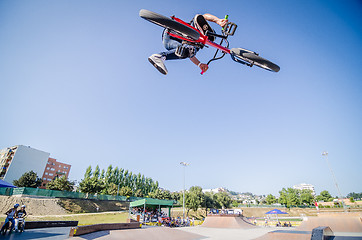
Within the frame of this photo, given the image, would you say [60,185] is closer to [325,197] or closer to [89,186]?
[89,186]

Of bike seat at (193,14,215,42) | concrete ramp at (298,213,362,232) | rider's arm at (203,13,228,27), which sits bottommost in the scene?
concrete ramp at (298,213,362,232)

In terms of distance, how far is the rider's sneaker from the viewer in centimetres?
402

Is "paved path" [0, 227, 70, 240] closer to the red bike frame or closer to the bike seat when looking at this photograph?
the red bike frame

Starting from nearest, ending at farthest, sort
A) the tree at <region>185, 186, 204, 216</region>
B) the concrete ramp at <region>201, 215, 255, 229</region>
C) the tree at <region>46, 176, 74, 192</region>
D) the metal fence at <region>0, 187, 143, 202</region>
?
the concrete ramp at <region>201, 215, 255, 229</region>
the metal fence at <region>0, 187, 143, 202</region>
the tree at <region>46, 176, 74, 192</region>
the tree at <region>185, 186, 204, 216</region>

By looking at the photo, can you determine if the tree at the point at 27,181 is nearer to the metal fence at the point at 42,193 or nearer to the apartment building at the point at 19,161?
the metal fence at the point at 42,193

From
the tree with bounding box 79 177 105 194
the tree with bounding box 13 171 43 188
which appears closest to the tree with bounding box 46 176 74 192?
the tree with bounding box 79 177 105 194

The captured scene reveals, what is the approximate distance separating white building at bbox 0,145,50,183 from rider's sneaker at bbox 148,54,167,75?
7950cm

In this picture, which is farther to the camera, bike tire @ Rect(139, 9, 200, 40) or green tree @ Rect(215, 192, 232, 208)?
green tree @ Rect(215, 192, 232, 208)

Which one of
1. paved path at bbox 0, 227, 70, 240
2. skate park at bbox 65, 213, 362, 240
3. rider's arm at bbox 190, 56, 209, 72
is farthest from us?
skate park at bbox 65, 213, 362, 240

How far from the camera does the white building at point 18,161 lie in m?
58.9

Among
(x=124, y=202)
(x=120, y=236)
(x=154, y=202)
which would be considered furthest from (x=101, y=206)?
(x=120, y=236)

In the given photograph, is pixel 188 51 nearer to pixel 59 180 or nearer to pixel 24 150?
pixel 59 180

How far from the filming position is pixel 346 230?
16156 mm

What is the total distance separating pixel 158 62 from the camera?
4062 mm
